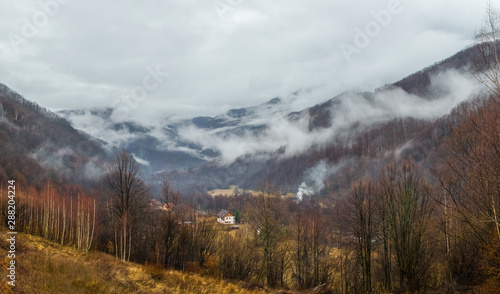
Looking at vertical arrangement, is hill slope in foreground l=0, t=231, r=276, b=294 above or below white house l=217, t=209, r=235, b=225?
above

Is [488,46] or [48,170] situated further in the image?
[48,170]

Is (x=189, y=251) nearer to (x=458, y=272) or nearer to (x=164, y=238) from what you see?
(x=164, y=238)

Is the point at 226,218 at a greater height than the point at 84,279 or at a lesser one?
lesser

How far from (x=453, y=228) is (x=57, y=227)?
176 feet

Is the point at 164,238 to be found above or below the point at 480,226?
below

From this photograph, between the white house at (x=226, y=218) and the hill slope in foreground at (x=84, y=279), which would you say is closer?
the hill slope in foreground at (x=84, y=279)

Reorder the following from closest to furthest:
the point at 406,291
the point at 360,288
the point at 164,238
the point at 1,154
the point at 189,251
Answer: the point at 406,291 < the point at 360,288 < the point at 164,238 < the point at 189,251 < the point at 1,154

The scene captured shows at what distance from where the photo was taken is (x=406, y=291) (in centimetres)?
2562

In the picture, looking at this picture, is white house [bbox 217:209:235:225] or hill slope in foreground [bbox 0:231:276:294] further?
white house [bbox 217:209:235:225]

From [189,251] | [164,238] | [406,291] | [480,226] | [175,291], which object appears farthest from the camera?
[189,251]

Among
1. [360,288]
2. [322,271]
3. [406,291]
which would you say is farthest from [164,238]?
[406,291]

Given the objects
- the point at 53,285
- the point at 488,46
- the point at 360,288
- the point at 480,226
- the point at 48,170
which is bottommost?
the point at 360,288

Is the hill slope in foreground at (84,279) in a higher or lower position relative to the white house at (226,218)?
higher

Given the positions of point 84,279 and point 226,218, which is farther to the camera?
point 226,218
